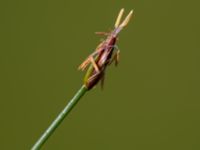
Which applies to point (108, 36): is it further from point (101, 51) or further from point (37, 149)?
point (37, 149)

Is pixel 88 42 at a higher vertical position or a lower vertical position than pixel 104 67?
lower

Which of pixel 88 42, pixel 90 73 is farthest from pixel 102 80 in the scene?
pixel 88 42

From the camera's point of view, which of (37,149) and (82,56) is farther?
(82,56)

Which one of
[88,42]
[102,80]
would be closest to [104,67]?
[102,80]

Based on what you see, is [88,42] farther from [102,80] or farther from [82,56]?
[102,80]

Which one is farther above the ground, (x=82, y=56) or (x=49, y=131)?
(x=49, y=131)

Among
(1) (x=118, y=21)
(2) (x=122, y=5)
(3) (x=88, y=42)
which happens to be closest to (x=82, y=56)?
(3) (x=88, y=42)

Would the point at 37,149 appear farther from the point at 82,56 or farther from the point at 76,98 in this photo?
the point at 82,56
